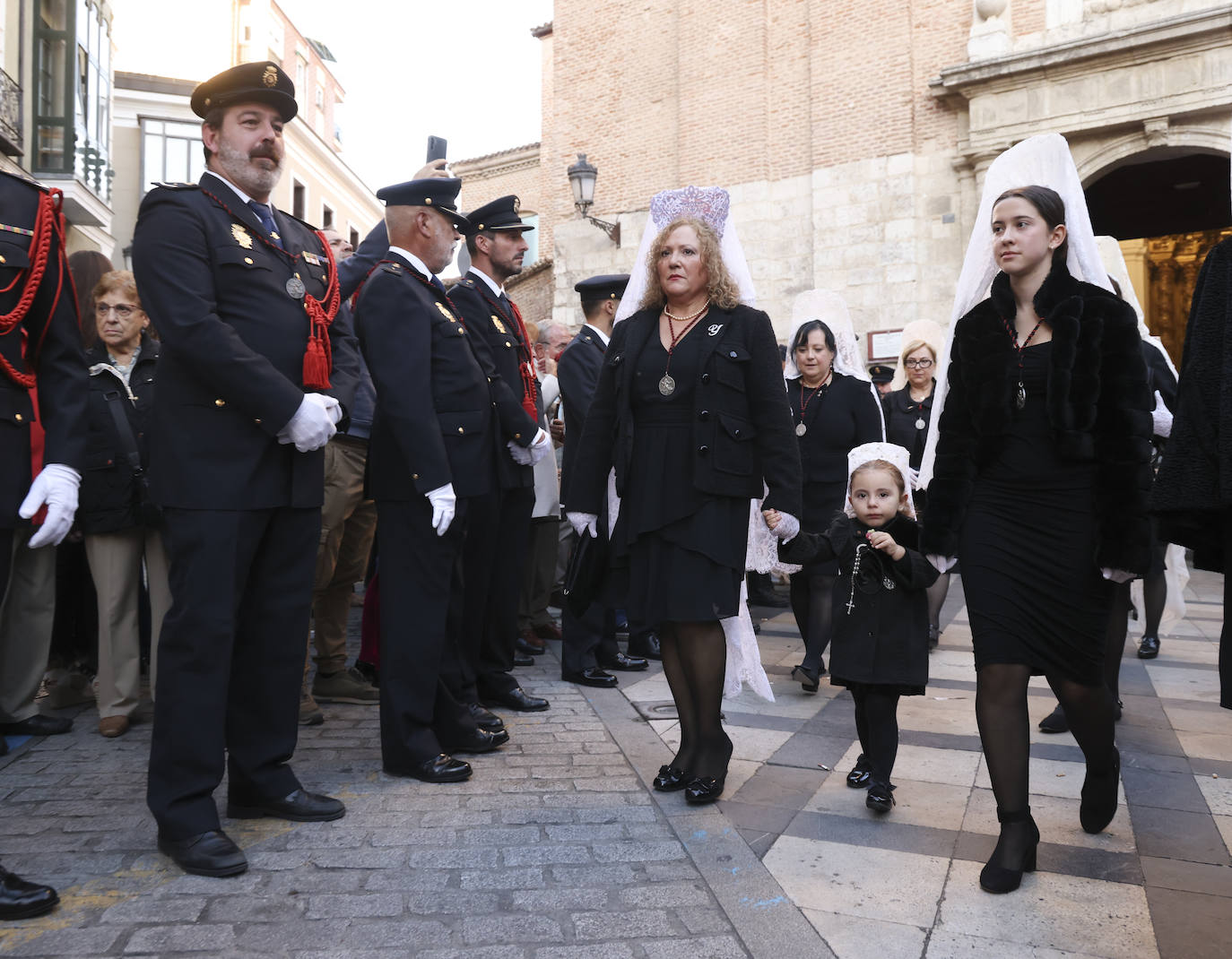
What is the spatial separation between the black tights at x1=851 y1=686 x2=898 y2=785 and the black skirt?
0.59 m

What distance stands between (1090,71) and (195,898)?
549 inches

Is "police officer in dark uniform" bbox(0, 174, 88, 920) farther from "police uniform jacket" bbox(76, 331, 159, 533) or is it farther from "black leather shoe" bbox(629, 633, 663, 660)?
"black leather shoe" bbox(629, 633, 663, 660)

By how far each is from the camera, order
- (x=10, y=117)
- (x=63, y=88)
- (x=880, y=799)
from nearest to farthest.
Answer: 1. (x=880, y=799)
2. (x=10, y=117)
3. (x=63, y=88)

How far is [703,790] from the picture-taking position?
11.8 ft

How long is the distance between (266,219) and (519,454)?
1535 millimetres

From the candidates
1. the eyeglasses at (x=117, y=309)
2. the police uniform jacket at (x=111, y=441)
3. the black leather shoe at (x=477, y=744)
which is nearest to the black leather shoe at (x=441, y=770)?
the black leather shoe at (x=477, y=744)

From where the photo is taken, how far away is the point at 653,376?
3.84 m

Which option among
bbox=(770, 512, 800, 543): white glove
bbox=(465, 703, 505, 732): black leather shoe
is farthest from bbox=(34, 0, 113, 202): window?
bbox=(770, 512, 800, 543): white glove

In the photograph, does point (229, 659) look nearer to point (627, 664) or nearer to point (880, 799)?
point (880, 799)

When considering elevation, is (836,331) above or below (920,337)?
below

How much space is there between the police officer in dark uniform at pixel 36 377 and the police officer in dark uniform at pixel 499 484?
5.69ft

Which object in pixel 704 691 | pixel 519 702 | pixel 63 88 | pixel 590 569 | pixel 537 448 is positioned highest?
pixel 63 88

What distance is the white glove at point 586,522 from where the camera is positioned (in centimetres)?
396

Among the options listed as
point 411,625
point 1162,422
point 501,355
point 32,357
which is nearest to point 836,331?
point 1162,422
